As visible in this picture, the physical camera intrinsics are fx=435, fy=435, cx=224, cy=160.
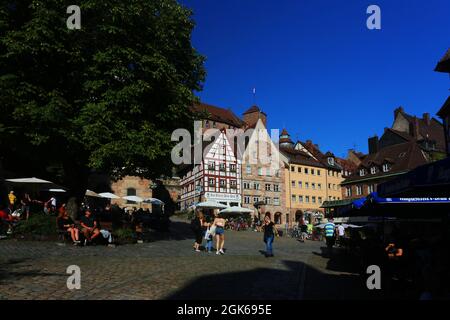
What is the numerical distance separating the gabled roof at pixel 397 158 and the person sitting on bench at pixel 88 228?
164 feet

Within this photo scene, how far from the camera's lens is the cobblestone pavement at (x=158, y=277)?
8.35 m

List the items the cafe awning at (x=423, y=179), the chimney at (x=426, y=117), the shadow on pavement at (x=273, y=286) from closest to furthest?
1. the cafe awning at (x=423, y=179)
2. the shadow on pavement at (x=273, y=286)
3. the chimney at (x=426, y=117)

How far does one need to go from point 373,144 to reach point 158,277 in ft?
226

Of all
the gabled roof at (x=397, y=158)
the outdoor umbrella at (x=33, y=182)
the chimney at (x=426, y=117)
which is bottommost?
the outdoor umbrella at (x=33, y=182)

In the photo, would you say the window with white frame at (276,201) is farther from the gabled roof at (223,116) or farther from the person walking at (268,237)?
the person walking at (268,237)

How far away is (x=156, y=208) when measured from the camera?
58.7 metres

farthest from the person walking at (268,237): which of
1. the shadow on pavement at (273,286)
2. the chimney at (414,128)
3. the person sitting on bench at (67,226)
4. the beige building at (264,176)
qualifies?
the chimney at (414,128)

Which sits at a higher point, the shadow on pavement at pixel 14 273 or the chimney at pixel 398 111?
the chimney at pixel 398 111

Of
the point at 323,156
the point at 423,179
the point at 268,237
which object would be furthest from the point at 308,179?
the point at 423,179

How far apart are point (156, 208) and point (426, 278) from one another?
54.0 metres

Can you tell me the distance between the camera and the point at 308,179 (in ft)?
→ 261

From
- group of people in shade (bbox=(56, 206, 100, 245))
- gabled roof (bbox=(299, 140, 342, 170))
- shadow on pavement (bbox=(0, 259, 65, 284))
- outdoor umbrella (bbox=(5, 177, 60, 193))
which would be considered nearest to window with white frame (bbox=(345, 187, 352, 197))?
gabled roof (bbox=(299, 140, 342, 170))
